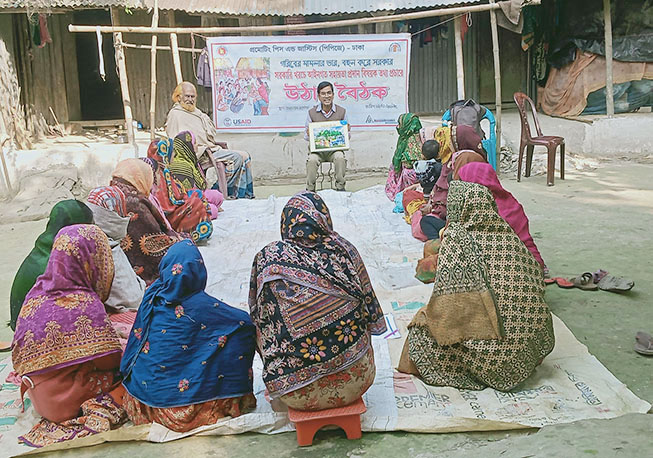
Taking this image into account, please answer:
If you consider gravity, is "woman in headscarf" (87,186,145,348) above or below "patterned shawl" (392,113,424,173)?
below

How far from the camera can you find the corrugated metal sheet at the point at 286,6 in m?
9.54

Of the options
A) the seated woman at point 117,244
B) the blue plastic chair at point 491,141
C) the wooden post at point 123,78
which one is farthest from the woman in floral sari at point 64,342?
the blue plastic chair at point 491,141

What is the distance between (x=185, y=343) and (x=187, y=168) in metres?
4.35

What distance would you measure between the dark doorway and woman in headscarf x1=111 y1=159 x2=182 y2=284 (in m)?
7.93

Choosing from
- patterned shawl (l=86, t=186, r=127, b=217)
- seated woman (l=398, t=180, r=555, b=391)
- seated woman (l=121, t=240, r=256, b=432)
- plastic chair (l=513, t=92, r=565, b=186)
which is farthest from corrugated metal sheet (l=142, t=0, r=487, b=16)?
seated woman (l=121, t=240, r=256, b=432)

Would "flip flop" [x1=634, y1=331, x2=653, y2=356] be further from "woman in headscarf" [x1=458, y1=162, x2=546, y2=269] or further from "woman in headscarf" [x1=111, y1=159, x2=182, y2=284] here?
"woman in headscarf" [x1=111, y1=159, x2=182, y2=284]

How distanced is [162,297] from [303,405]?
0.74 meters

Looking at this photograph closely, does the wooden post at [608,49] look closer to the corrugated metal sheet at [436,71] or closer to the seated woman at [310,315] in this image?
the corrugated metal sheet at [436,71]

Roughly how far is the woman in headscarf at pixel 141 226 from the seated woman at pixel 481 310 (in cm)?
241

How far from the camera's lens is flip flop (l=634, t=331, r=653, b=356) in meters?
3.41

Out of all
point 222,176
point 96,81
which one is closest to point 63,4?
point 96,81

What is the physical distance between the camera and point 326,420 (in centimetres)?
273

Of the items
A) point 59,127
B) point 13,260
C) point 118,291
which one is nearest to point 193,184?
point 13,260

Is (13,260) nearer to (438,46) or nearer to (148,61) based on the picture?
(148,61)
